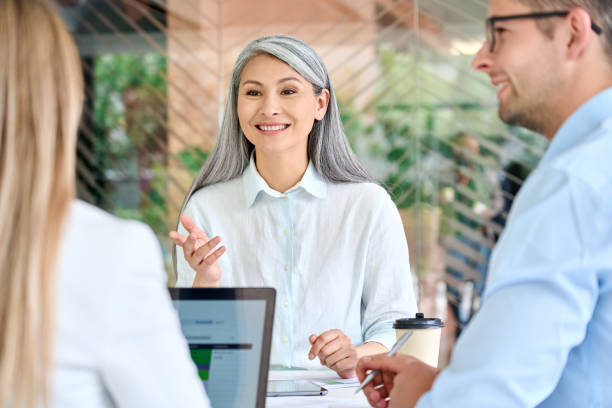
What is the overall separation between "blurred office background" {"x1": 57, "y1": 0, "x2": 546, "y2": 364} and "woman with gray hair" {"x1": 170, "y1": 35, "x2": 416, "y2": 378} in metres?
2.10

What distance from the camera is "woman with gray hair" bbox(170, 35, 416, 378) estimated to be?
6.49 feet

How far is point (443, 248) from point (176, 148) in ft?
5.34

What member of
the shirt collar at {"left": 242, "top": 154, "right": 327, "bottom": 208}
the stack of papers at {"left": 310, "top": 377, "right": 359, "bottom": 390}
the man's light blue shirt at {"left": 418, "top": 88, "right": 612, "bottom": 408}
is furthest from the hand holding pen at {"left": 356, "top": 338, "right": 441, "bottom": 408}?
the shirt collar at {"left": 242, "top": 154, "right": 327, "bottom": 208}

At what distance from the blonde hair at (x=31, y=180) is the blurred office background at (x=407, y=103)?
11.2 ft

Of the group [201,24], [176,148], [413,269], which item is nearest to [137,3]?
[201,24]

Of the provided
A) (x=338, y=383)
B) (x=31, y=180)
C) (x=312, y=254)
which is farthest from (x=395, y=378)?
(x=312, y=254)

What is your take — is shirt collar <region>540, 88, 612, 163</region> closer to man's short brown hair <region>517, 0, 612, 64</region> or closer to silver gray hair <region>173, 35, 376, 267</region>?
man's short brown hair <region>517, 0, 612, 64</region>

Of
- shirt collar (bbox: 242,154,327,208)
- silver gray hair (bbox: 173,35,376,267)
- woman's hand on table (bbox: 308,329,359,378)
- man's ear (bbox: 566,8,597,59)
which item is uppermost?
man's ear (bbox: 566,8,597,59)

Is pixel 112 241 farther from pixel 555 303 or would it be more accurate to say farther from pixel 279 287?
pixel 279 287

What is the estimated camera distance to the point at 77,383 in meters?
0.81

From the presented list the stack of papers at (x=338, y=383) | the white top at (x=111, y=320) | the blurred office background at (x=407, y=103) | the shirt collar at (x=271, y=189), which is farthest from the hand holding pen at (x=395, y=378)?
the blurred office background at (x=407, y=103)

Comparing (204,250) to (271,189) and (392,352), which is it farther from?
(392,352)

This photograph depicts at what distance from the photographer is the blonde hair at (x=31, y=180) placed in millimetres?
775

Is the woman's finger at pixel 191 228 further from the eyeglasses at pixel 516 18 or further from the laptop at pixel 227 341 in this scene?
the eyeglasses at pixel 516 18
